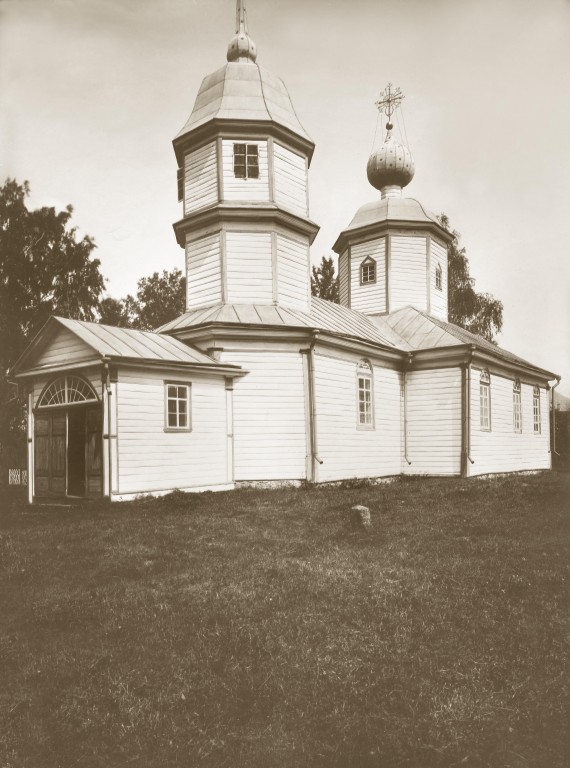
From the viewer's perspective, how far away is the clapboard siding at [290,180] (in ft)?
56.6

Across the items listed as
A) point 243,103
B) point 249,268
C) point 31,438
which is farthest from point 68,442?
point 243,103

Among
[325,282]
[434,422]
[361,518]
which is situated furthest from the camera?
[325,282]

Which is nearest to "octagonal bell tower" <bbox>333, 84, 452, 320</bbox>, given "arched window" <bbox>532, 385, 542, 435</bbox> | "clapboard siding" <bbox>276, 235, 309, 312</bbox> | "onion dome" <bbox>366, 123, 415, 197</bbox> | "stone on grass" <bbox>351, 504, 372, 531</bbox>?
"onion dome" <bbox>366, 123, 415, 197</bbox>

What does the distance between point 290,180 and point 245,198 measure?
151 centimetres

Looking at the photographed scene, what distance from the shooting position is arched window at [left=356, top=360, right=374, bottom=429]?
17909 millimetres

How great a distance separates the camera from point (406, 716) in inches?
154

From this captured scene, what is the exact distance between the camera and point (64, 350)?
531 inches

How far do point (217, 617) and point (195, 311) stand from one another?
12.4 m

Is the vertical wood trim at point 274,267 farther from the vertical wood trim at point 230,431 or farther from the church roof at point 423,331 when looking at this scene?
the church roof at point 423,331

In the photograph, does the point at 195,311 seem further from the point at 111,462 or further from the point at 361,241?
the point at 361,241

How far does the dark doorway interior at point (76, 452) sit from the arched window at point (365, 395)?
7.46 metres

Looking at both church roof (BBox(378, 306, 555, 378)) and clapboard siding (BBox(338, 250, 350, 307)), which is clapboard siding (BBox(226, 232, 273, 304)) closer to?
church roof (BBox(378, 306, 555, 378))

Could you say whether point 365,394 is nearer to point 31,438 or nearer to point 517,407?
point 517,407

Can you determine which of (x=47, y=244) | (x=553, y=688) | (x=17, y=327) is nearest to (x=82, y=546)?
(x=553, y=688)
